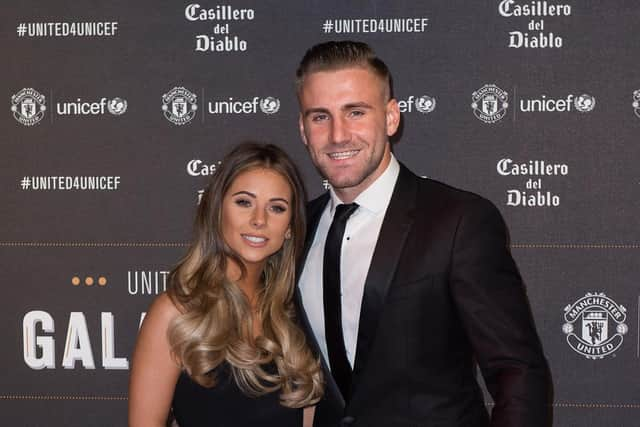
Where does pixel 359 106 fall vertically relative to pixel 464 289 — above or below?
above

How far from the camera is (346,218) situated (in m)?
1.94

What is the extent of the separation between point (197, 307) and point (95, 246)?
43.0 inches

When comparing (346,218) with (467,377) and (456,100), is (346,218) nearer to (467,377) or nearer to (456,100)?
(467,377)

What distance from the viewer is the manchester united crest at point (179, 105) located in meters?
2.88

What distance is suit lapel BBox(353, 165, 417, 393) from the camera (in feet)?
5.74

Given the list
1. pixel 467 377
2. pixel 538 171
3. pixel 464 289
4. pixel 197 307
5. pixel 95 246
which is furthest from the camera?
pixel 95 246

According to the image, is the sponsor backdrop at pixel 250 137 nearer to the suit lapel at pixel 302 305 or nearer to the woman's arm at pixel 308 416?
the suit lapel at pixel 302 305

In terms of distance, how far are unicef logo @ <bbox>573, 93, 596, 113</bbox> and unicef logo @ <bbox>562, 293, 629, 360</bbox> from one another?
780 mm

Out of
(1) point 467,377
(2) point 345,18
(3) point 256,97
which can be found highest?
(2) point 345,18

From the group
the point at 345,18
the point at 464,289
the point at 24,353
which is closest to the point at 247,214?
the point at 464,289

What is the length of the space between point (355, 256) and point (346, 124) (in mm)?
378

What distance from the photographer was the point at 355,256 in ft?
6.19

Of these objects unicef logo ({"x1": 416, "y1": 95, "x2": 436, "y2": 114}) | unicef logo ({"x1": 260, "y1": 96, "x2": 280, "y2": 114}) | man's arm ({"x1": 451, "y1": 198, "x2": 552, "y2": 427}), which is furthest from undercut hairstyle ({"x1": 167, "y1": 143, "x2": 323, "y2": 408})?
unicef logo ({"x1": 416, "y1": 95, "x2": 436, "y2": 114})

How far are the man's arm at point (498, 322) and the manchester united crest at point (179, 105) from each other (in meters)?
1.56
